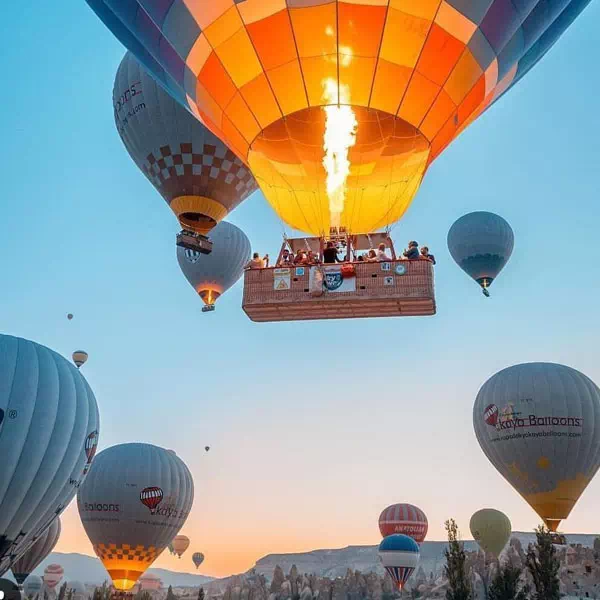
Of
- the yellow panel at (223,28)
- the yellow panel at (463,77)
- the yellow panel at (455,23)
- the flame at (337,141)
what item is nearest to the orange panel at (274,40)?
the yellow panel at (223,28)

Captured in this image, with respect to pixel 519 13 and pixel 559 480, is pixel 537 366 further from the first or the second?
pixel 519 13

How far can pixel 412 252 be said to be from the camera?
7586 mm

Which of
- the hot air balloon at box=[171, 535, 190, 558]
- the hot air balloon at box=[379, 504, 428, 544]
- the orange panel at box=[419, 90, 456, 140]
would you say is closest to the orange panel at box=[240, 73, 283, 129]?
the orange panel at box=[419, 90, 456, 140]

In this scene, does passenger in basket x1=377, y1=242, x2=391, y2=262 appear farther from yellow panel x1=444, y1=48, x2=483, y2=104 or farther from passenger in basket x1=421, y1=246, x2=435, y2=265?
yellow panel x1=444, y1=48, x2=483, y2=104

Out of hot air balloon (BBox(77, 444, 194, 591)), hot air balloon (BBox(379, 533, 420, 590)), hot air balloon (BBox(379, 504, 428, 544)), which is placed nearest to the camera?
hot air balloon (BBox(77, 444, 194, 591))

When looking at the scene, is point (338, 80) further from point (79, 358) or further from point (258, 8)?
point (79, 358)

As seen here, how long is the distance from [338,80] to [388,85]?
0.56 meters

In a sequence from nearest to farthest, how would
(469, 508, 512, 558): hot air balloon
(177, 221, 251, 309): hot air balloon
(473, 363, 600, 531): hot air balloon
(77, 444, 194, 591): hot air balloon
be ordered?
(77, 444, 194, 591): hot air balloon < (473, 363, 600, 531): hot air balloon < (177, 221, 251, 309): hot air balloon < (469, 508, 512, 558): hot air balloon

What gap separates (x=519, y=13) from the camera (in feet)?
26.5

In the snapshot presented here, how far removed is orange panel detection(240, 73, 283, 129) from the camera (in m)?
8.02

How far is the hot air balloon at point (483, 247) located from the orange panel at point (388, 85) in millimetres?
16708

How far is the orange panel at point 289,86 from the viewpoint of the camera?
7848mm

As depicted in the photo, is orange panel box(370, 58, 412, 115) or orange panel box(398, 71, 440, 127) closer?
orange panel box(370, 58, 412, 115)

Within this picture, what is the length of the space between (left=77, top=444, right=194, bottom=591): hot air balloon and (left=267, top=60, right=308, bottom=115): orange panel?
48.5 ft
